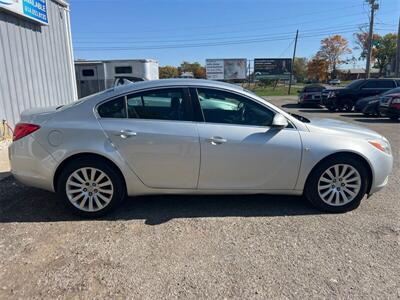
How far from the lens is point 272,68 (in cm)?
4369

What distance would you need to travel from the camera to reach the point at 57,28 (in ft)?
36.6

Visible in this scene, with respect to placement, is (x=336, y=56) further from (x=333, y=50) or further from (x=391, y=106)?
(x=391, y=106)

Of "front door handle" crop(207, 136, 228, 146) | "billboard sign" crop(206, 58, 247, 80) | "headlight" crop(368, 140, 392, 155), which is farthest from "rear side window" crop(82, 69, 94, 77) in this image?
"billboard sign" crop(206, 58, 247, 80)

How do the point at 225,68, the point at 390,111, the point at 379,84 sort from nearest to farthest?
the point at 390,111, the point at 379,84, the point at 225,68

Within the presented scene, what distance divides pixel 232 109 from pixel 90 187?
185 centimetres

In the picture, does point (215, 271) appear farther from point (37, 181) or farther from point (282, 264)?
point (37, 181)

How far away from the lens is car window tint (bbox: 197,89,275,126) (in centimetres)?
395

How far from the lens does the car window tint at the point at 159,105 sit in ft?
12.8

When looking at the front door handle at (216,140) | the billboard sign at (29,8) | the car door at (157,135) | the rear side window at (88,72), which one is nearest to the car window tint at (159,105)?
the car door at (157,135)

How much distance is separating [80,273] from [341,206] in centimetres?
299

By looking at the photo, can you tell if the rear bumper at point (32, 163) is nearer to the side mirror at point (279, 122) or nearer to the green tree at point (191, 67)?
the side mirror at point (279, 122)

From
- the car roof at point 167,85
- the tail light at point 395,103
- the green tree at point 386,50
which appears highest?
the green tree at point 386,50

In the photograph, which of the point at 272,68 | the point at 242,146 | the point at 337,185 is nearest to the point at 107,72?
the point at 242,146

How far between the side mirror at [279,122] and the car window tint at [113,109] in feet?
5.60
